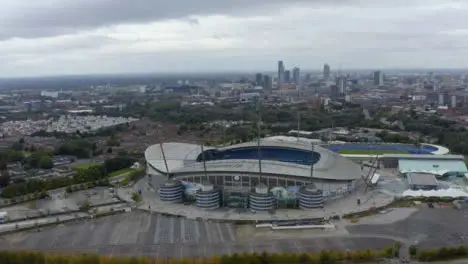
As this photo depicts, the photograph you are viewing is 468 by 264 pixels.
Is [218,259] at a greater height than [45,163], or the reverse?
[218,259]

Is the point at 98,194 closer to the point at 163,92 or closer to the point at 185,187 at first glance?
the point at 185,187

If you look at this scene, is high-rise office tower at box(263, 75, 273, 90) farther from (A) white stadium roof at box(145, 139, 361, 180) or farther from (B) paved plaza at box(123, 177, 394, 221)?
(B) paved plaza at box(123, 177, 394, 221)

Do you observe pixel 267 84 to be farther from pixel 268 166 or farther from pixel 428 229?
pixel 428 229

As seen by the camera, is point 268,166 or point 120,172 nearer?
point 268,166

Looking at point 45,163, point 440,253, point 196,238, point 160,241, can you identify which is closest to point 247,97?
point 45,163

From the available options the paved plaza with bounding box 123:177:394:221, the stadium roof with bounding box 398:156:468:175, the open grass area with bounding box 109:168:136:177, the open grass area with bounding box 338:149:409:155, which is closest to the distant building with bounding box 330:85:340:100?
the open grass area with bounding box 338:149:409:155

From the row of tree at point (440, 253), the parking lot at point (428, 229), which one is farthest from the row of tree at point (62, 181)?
the row of tree at point (440, 253)

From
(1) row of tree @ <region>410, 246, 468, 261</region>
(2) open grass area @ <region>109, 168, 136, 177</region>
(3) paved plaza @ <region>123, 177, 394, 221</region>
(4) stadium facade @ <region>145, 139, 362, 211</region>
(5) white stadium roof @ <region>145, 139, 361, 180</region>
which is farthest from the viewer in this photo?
(2) open grass area @ <region>109, 168, 136, 177</region>
